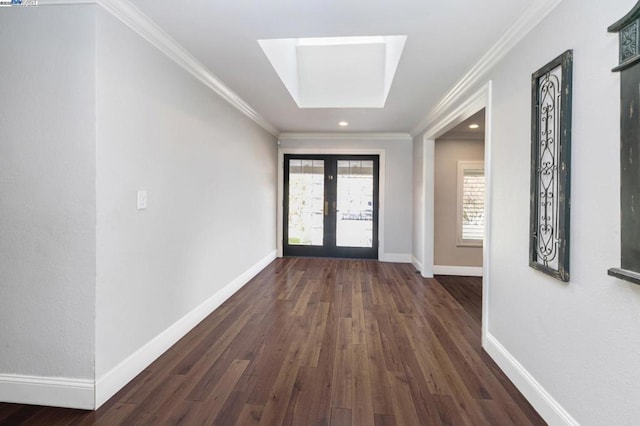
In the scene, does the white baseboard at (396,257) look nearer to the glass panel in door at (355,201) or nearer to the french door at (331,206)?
the french door at (331,206)

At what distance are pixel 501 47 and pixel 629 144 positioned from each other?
1.37 m

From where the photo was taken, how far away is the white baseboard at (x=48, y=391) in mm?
1728

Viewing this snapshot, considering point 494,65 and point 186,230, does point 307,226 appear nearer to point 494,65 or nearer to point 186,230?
point 186,230

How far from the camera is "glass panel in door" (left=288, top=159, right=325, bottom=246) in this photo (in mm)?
5789

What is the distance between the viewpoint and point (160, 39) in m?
2.17

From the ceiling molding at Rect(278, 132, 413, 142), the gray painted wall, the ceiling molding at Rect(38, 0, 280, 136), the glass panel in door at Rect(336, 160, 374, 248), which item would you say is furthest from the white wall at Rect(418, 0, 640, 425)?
the glass panel in door at Rect(336, 160, 374, 248)

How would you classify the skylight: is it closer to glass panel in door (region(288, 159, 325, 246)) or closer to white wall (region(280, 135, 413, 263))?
white wall (region(280, 135, 413, 263))

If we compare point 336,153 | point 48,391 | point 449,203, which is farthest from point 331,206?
point 48,391

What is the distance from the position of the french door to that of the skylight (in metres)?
1.84

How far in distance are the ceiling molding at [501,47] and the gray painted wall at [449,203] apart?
58.9 inches

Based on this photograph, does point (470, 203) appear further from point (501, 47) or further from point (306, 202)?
point (501, 47)

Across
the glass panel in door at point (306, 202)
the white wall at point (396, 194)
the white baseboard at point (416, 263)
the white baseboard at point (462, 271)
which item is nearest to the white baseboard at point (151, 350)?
the glass panel in door at point (306, 202)

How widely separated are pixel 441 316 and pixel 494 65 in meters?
2.35

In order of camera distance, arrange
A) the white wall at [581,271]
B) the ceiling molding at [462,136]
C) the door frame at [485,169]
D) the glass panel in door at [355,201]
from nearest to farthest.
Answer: the white wall at [581,271]
the door frame at [485,169]
the ceiling molding at [462,136]
the glass panel in door at [355,201]
